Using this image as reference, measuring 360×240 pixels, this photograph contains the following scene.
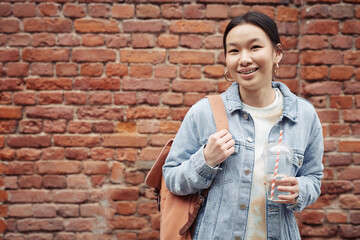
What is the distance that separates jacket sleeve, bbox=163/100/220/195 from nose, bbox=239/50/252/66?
0.74ft

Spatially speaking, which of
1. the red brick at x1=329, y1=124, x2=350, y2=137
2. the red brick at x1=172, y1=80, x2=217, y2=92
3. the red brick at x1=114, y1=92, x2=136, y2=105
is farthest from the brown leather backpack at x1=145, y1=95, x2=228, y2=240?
the red brick at x1=329, y1=124, x2=350, y2=137

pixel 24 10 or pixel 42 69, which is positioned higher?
pixel 24 10

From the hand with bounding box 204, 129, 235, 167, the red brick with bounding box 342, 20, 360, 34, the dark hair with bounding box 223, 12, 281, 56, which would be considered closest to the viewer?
the hand with bounding box 204, 129, 235, 167

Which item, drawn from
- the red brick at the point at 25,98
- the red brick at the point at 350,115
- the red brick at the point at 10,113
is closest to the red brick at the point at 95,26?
the red brick at the point at 25,98

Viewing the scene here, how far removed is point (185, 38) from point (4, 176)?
1601mm

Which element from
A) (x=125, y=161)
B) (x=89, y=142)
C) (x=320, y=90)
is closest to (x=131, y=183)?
(x=125, y=161)

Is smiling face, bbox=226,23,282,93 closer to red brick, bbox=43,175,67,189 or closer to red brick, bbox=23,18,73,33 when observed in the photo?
red brick, bbox=23,18,73,33

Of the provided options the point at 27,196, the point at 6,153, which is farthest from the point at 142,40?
the point at 27,196

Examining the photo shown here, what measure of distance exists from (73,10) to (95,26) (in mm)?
186

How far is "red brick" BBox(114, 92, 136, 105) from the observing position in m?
2.22

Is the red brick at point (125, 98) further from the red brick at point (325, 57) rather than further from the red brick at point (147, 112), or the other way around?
the red brick at point (325, 57)

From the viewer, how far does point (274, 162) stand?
122cm

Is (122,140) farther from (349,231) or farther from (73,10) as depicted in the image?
(349,231)

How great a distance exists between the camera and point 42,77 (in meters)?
2.22
